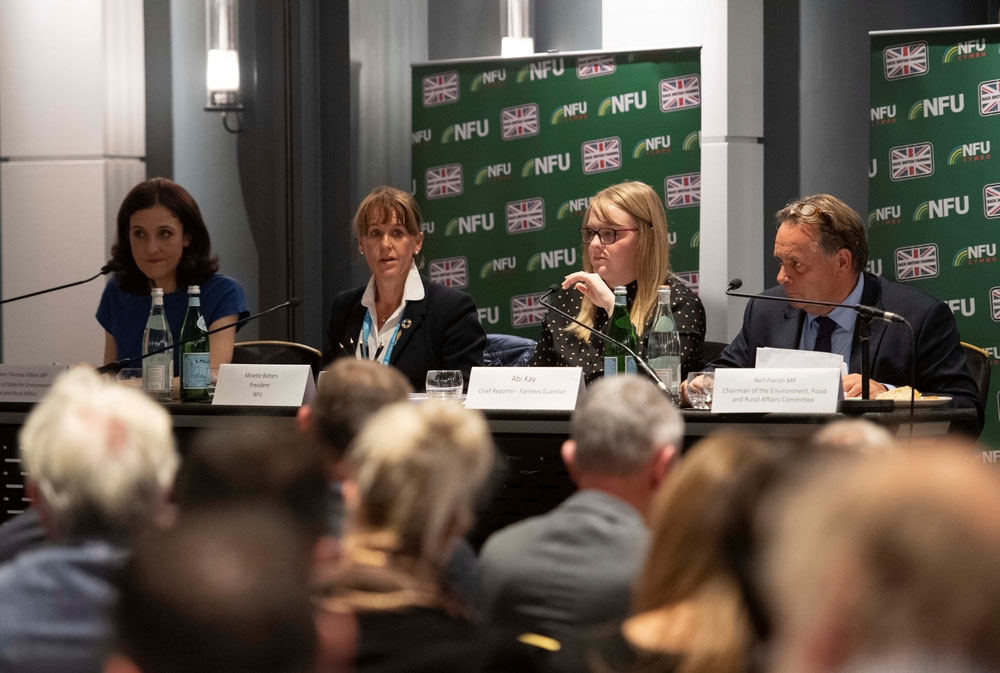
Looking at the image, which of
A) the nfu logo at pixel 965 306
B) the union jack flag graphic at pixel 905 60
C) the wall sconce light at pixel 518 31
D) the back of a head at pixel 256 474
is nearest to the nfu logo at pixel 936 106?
the union jack flag graphic at pixel 905 60

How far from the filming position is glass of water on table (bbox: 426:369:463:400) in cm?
323

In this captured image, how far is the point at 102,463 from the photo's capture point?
159 centimetres

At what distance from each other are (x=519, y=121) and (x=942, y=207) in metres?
1.93

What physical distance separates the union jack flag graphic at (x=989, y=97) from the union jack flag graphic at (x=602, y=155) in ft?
5.10

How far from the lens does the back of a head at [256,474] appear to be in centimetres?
158

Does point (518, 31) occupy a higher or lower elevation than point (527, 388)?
higher

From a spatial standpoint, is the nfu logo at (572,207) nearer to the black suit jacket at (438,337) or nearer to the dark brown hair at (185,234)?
the black suit jacket at (438,337)

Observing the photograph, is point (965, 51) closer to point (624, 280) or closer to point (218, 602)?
point (624, 280)

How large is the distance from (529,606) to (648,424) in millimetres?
376

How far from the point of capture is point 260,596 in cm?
95

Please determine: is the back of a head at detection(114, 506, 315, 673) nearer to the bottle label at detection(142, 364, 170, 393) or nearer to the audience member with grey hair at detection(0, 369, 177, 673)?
the audience member with grey hair at detection(0, 369, 177, 673)

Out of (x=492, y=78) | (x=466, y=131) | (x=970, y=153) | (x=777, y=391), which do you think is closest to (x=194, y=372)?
(x=777, y=391)

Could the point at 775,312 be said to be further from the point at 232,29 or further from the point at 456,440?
the point at 232,29

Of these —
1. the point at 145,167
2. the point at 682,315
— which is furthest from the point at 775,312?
the point at 145,167
